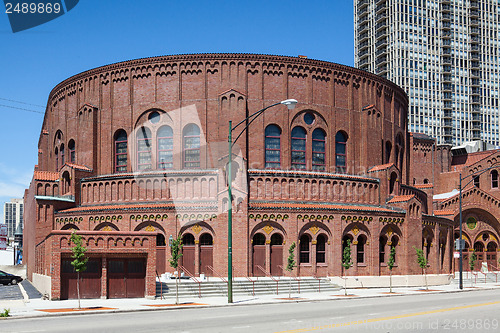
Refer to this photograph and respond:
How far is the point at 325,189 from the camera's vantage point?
45.7m

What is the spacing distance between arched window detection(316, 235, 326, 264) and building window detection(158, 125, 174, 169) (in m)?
12.1

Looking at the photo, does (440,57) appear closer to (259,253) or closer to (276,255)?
(276,255)

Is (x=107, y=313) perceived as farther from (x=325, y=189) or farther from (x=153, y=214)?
(x=325, y=189)

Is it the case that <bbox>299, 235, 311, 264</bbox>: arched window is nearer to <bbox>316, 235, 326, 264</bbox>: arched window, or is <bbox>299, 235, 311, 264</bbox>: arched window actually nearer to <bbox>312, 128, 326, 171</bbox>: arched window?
<bbox>316, 235, 326, 264</bbox>: arched window

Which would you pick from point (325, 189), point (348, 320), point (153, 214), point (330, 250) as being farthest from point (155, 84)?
point (348, 320)

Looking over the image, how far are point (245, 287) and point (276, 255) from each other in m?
6.32

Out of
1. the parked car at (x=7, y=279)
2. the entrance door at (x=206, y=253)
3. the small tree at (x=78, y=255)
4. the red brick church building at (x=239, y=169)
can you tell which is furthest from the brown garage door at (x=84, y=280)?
the parked car at (x=7, y=279)

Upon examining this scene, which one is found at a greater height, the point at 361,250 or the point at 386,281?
the point at 361,250

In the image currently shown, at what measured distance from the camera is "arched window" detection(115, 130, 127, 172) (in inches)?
1888

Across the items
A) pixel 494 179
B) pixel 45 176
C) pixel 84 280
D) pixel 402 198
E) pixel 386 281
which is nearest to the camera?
pixel 84 280

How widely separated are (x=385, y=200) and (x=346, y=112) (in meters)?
7.61

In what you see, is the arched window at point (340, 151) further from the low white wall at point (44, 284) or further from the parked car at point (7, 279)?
the parked car at point (7, 279)

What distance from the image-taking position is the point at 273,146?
153ft

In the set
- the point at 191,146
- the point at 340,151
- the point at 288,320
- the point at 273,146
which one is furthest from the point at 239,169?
the point at 288,320
